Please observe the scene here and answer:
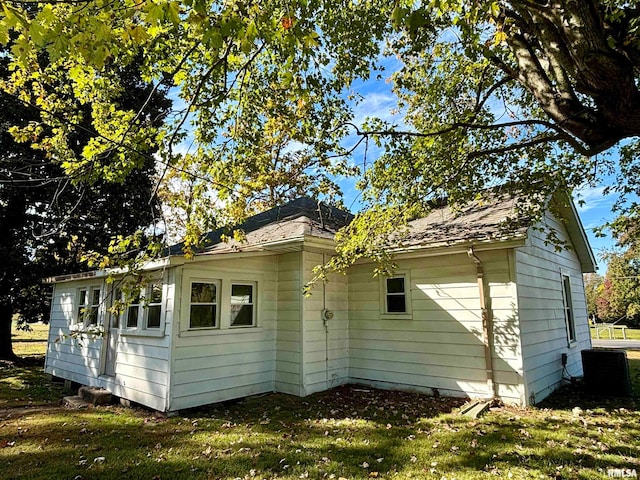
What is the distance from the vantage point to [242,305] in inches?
315

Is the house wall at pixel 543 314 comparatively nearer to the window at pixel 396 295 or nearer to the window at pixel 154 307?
the window at pixel 396 295

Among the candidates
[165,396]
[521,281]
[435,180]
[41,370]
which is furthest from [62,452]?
[41,370]

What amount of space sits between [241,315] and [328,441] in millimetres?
3493

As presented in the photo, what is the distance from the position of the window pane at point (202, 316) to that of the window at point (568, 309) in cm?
856

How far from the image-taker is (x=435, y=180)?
6.70 m

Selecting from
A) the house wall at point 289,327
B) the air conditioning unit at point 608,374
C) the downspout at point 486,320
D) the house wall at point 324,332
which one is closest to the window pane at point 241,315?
the house wall at point 289,327

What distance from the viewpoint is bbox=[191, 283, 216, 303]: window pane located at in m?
7.27

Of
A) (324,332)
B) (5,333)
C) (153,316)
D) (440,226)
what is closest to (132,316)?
(153,316)

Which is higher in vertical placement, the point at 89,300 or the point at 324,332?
the point at 89,300

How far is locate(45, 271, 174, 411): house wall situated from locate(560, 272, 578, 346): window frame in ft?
30.4

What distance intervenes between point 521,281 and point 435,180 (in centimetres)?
263

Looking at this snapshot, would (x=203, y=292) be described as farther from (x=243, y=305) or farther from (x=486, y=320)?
(x=486, y=320)

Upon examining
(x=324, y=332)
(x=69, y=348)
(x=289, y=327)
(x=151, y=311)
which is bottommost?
(x=69, y=348)

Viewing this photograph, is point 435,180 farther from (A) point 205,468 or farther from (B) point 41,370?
(B) point 41,370
